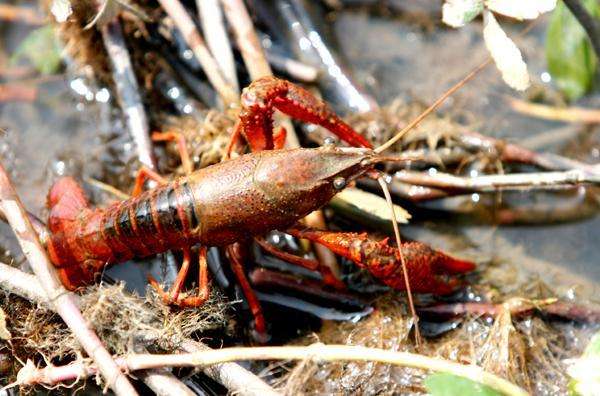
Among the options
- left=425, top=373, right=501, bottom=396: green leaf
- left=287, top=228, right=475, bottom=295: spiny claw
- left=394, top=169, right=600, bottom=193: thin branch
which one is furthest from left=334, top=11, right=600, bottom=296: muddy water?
left=425, top=373, right=501, bottom=396: green leaf

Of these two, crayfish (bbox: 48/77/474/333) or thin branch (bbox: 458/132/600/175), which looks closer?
crayfish (bbox: 48/77/474/333)

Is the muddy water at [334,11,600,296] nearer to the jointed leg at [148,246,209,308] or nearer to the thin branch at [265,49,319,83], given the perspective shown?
the thin branch at [265,49,319,83]

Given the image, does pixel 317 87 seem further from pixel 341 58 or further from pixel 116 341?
pixel 116 341

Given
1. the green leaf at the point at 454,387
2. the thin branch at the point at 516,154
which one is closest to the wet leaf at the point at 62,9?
the thin branch at the point at 516,154

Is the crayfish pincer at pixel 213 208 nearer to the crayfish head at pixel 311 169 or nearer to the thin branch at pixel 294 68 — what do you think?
the crayfish head at pixel 311 169

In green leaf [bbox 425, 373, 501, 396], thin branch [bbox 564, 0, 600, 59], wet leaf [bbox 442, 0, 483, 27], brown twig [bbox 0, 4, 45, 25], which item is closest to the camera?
green leaf [bbox 425, 373, 501, 396]

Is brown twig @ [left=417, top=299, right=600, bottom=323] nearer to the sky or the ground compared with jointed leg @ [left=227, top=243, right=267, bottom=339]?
nearer to the ground
